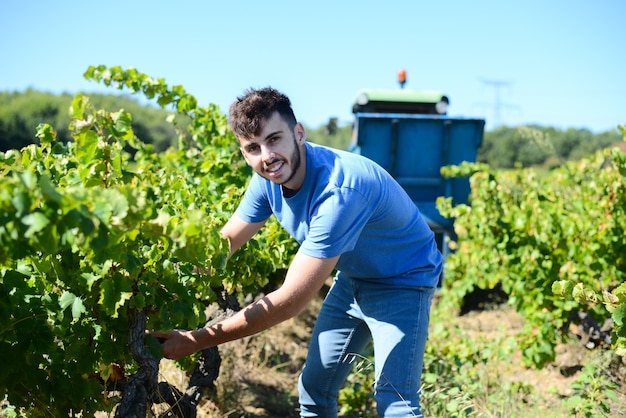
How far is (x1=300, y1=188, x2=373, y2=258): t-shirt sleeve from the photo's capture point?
218 centimetres

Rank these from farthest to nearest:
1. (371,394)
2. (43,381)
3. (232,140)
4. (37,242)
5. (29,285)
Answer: (232,140)
(371,394)
(29,285)
(43,381)
(37,242)

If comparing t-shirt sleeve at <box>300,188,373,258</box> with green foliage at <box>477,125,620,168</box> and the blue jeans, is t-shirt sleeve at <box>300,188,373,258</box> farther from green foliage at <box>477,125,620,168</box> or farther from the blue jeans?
green foliage at <box>477,125,620,168</box>

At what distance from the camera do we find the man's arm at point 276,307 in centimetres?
222

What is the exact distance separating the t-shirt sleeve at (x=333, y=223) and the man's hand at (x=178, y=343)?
48cm

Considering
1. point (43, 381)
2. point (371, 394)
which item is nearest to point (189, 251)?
point (43, 381)

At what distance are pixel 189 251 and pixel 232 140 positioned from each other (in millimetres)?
2833

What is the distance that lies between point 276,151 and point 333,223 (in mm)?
311

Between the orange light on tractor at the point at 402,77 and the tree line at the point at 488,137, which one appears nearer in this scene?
the orange light on tractor at the point at 402,77

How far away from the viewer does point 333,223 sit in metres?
2.17

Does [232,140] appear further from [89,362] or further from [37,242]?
[37,242]

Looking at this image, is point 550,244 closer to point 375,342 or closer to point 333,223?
point 375,342

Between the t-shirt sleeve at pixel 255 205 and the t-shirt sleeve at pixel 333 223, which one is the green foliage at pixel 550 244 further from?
the t-shirt sleeve at pixel 333 223

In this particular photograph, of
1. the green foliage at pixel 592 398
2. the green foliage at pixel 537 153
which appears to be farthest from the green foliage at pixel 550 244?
the green foliage at pixel 537 153

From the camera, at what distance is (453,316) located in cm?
661
